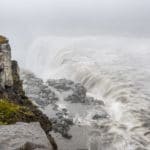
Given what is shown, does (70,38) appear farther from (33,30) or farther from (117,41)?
(33,30)

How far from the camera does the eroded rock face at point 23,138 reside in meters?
6.69

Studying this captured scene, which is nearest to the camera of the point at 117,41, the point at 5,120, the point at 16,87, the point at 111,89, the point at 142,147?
the point at 5,120

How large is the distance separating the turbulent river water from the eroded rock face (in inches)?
973

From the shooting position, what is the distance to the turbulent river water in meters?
33.8

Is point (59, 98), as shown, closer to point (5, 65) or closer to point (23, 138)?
point (5, 65)

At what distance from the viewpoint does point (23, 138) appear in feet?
23.1

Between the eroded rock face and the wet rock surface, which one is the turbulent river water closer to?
the wet rock surface

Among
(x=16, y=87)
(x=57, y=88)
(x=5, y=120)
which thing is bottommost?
(x=57, y=88)

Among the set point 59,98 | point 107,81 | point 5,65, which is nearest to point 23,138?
point 5,65

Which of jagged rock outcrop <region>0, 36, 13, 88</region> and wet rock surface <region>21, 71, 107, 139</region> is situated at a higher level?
jagged rock outcrop <region>0, 36, 13, 88</region>

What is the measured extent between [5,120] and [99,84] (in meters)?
45.0

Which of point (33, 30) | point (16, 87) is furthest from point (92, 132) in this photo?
point (33, 30)

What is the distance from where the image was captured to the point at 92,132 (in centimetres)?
3569

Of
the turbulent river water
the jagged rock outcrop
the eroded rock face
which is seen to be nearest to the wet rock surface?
the turbulent river water
